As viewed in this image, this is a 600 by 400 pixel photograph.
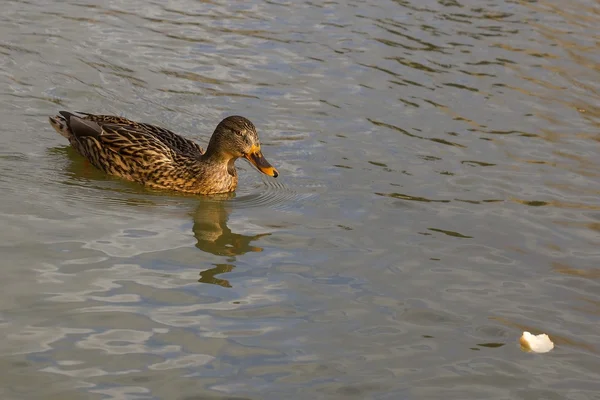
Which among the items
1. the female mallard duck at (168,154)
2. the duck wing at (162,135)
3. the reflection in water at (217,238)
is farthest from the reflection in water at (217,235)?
the duck wing at (162,135)

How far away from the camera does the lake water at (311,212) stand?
7.06 meters

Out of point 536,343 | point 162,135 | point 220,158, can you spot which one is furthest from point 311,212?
point 536,343

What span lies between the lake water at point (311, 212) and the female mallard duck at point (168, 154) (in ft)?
0.75

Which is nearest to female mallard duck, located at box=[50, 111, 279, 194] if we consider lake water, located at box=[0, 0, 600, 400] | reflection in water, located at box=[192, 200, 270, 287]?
lake water, located at box=[0, 0, 600, 400]

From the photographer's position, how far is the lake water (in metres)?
7.06

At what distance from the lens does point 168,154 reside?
11125 mm

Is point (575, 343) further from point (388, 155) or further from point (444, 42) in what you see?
point (444, 42)

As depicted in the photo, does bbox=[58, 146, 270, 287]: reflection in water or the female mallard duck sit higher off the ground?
the female mallard duck

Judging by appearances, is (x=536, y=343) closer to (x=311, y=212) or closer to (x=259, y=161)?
(x=311, y=212)

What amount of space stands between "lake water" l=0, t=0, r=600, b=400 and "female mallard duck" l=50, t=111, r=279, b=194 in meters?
0.23

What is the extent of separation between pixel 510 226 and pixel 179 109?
15.9ft

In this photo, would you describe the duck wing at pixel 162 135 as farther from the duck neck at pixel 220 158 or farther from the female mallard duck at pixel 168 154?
the duck neck at pixel 220 158

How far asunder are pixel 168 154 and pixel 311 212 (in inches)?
73.1

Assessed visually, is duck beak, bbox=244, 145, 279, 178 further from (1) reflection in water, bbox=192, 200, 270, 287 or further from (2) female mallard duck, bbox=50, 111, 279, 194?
(1) reflection in water, bbox=192, 200, 270, 287
